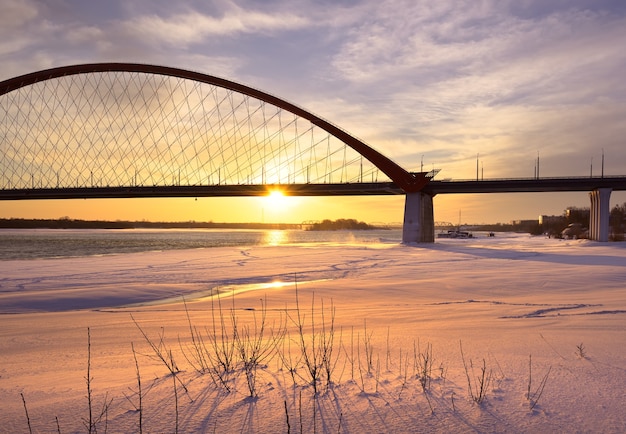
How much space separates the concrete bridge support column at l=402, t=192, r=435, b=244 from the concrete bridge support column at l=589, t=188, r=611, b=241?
17.0 m

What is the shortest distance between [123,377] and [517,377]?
12.7ft

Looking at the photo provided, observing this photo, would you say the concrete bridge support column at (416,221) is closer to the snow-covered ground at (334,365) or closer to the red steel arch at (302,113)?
the red steel arch at (302,113)

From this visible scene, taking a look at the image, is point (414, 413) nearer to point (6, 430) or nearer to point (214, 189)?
point (6, 430)

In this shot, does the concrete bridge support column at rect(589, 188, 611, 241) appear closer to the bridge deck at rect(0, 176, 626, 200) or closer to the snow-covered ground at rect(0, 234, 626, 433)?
the bridge deck at rect(0, 176, 626, 200)

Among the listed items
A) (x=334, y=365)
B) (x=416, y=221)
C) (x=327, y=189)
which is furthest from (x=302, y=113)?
(x=334, y=365)

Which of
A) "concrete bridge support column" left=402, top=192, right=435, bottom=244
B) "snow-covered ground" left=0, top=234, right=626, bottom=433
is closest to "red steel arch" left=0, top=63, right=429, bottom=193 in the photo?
"concrete bridge support column" left=402, top=192, right=435, bottom=244

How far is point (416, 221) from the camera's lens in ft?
154

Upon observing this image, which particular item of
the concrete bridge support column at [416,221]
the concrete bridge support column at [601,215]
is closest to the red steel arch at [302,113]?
the concrete bridge support column at [416,221]

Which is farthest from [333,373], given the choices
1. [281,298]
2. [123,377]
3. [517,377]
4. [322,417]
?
[281,298]

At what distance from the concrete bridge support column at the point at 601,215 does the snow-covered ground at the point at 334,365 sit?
136 ft

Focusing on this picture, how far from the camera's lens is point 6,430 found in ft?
10.3

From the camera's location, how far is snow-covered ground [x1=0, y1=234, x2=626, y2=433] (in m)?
3.27

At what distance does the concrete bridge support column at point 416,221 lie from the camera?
46.6 metres

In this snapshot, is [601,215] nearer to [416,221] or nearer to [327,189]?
[416,221]
